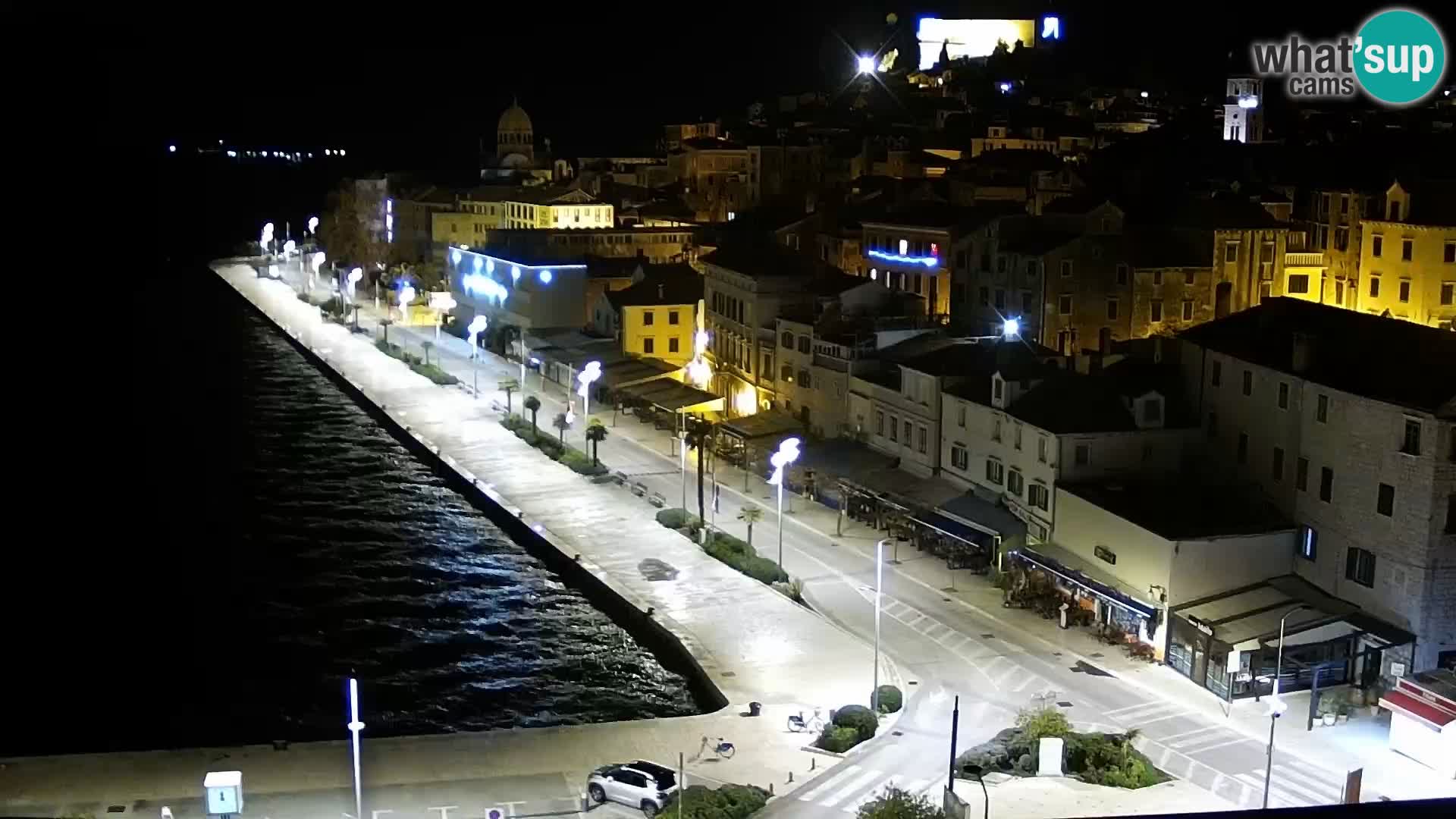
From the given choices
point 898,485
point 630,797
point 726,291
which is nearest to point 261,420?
point 726,291

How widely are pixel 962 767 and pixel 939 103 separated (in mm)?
88603

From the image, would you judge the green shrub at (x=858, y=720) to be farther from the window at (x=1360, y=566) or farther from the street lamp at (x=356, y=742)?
the window at (x=1360, y=566)

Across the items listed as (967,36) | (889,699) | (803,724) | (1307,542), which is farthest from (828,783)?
(967,36)

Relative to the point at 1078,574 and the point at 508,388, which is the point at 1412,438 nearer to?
the point at 1078,574

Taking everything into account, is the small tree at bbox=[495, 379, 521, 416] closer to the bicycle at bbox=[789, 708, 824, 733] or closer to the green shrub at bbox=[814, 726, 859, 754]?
the bicycle at bbox=[789, 708, 824, 733]

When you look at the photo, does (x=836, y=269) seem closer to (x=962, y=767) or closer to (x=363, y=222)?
(x=962, y=767)

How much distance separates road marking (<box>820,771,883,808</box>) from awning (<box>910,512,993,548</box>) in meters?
12.6

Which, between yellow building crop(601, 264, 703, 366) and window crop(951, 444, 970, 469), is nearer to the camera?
window crop(951, 444, 970, 469)

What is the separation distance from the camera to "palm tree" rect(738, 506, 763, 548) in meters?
38.7

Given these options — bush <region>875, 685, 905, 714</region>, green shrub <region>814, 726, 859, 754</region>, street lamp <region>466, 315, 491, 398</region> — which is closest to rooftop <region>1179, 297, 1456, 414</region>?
bush <region>875, 685, 905, 714</region>

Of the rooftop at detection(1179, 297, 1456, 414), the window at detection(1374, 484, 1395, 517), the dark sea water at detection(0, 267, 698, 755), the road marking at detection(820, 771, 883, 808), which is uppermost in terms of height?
the rooftop at detection(1179, 297, 1456, 414)

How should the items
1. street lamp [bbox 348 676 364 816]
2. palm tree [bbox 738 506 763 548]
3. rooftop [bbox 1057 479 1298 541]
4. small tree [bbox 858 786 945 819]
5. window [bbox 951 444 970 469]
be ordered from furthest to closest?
window [bbox 951 444 970 469]
palm tree [bbox 738 506 763 548]
rooftop [bbox 1057 479 1298 541]
street lamp [bbox 348 676 364 816]
small tree [bbox 858 786 945 819]

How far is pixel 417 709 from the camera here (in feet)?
105

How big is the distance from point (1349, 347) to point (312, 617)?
24.3m
